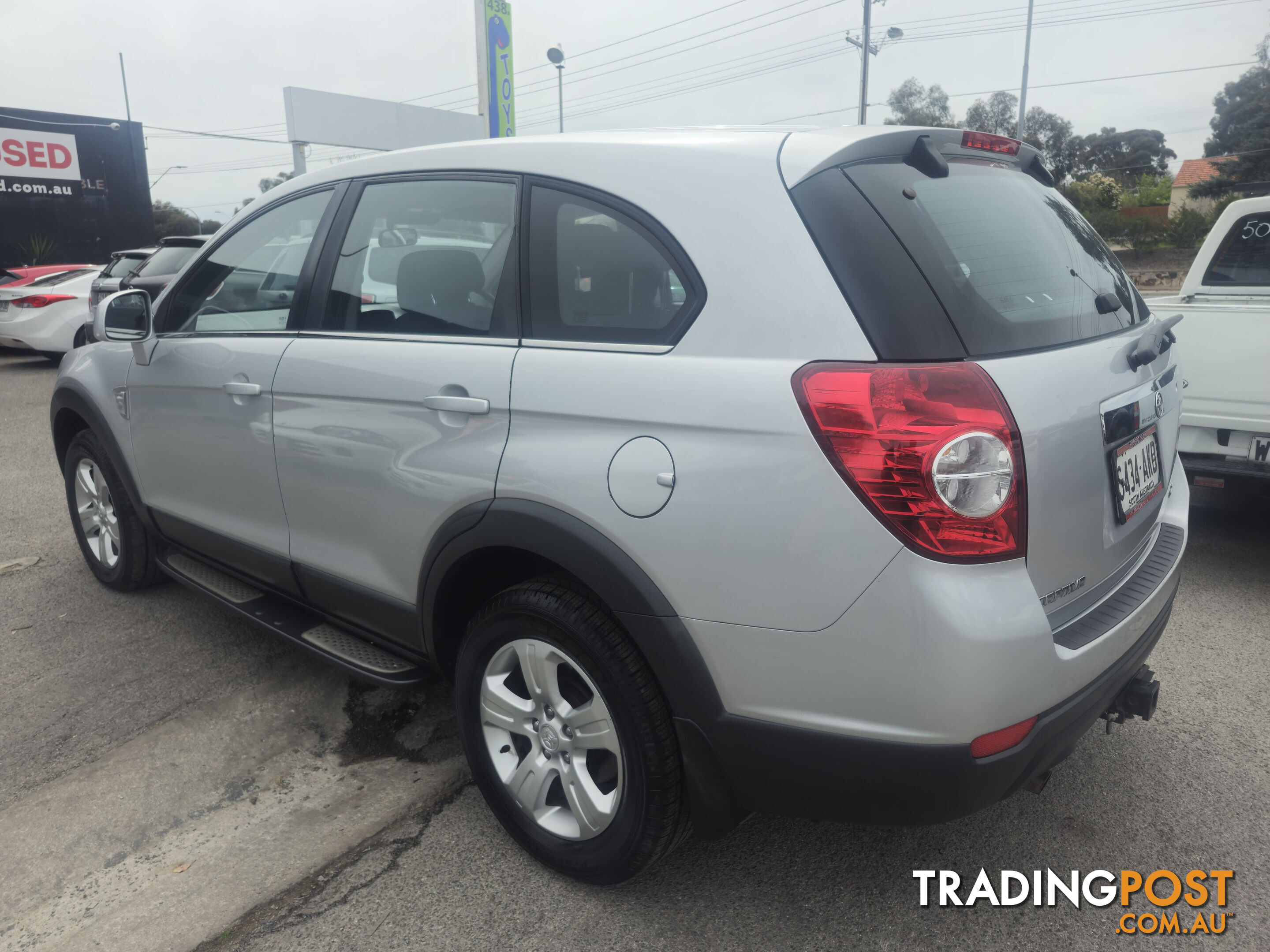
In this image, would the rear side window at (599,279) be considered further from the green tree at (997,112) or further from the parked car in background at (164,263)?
the green tree at (997,112)

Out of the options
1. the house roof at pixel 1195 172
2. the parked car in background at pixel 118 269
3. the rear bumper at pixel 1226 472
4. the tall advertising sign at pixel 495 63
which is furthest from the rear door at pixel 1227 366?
the house roof at pixel 1195 172

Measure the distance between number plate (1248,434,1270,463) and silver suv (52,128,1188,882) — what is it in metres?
1.74

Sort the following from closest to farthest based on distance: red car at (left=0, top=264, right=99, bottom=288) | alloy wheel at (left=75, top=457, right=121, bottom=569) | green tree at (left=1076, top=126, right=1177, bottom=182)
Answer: alloy wheel at (left=75, top=457, right=121, bottom=569), red car at (left=0, top=264, right=99, bottom=288), green tree at (left=1076, top=126, right=1177, bottom=182)

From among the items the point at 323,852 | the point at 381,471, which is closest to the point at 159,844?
the point at 323,852

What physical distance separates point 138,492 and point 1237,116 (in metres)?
62.3

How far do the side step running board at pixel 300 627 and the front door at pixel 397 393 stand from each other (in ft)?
0.33

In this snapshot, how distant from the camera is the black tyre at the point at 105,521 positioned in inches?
149

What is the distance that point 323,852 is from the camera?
7.60 feet

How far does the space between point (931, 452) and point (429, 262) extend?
59.3 inches

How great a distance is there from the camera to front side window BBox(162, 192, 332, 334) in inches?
112

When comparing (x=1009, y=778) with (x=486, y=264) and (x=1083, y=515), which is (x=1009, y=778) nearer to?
(x=1083, y=515)

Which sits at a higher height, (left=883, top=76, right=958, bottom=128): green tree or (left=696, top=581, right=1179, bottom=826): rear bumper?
(left=883, top=76, right=958, bottom=128): green tree

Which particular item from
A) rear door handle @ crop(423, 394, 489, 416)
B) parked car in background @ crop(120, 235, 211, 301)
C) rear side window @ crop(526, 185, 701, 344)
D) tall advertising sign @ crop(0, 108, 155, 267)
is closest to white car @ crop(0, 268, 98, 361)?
parked car in background @ crop(120, 235, 211, 301)

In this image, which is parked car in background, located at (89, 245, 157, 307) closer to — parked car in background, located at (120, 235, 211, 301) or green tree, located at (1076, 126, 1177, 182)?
parked car in background, located at (120, 235, 211, 301)
